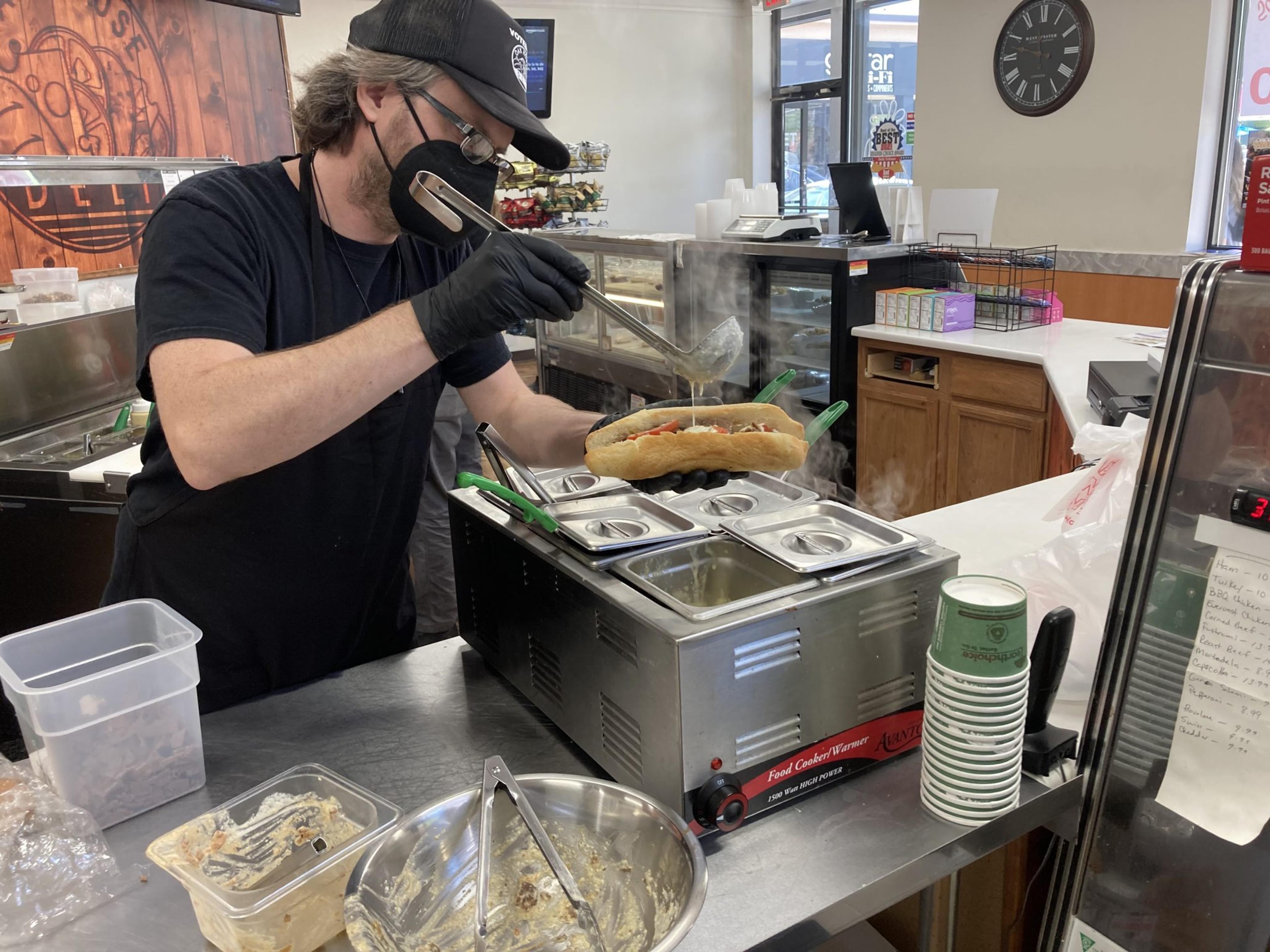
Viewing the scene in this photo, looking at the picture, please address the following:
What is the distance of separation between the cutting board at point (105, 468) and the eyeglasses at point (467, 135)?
1.45 metres

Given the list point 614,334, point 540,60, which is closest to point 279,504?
point 614,334

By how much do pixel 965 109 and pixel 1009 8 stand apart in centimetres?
71

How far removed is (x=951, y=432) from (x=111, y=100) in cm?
394

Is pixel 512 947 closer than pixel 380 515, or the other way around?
pixel 512 947

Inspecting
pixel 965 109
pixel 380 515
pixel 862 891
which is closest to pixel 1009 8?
pixel 965 109

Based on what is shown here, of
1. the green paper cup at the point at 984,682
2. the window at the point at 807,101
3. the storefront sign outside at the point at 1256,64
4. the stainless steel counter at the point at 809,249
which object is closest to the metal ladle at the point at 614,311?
the green paper cup at the point at 984,682

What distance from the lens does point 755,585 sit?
4.06ft

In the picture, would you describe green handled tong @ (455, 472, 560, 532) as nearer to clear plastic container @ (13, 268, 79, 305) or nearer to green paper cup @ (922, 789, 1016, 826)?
green paper cup @ (922, 789, 1016, 826)

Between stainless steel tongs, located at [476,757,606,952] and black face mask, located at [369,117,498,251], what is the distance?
36.0 inches

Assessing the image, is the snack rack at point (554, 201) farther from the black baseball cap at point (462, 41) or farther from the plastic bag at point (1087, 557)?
the plastic bag at point (1087, 557)

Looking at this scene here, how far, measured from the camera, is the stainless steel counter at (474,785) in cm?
98

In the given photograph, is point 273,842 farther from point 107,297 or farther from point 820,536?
point 107,297

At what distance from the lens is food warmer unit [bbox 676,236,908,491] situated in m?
4.21

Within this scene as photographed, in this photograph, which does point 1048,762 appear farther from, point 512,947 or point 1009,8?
point 1009,8
